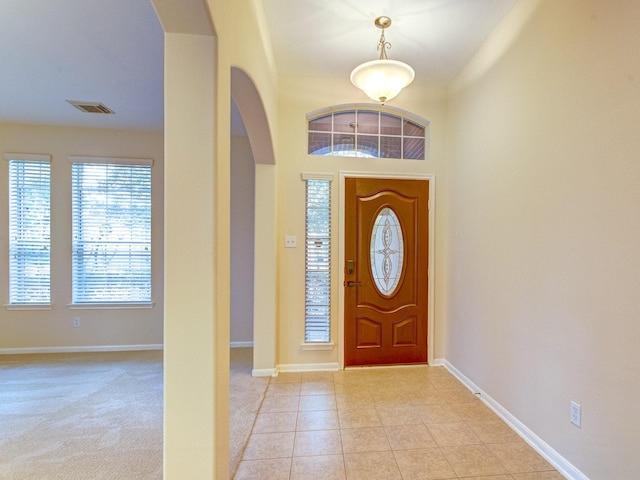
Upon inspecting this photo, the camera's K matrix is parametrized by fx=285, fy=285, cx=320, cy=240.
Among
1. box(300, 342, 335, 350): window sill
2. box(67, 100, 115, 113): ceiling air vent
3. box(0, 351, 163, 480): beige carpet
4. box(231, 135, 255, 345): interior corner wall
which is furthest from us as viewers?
box(231, 135, 255, 345): interior corner wall

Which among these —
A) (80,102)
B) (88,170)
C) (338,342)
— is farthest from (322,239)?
(88,170)

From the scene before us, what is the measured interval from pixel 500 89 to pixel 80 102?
405cm

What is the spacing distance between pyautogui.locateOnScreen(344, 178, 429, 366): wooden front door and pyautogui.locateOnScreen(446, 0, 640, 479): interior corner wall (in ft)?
2.01

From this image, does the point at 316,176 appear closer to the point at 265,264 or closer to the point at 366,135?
the point at 366,135

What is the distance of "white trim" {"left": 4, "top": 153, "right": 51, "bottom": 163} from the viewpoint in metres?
3.48

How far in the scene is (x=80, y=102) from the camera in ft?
9.74

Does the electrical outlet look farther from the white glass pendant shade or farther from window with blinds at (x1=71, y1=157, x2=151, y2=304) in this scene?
window with blinds at (x1=71, y1=157, x2=151, y2=304)

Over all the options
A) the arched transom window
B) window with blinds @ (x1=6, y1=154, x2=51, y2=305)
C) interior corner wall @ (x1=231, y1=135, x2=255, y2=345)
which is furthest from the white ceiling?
interior corner wall @ (x1=231, y1=135, x2=255, y2=345)

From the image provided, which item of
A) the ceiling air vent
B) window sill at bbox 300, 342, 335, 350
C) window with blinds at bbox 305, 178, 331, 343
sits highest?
the ceiling air vent

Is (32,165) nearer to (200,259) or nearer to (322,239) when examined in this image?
(322,239)

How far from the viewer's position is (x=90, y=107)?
3078 millimetres

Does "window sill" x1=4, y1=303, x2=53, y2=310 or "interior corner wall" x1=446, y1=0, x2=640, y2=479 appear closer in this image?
"interior corner wall" x1=446, y1=0, x2=640, y2=479

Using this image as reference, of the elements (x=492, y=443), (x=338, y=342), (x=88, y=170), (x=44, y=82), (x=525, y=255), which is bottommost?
(x=492, y=443)

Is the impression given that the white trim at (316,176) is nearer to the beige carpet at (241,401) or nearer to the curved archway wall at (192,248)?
the curved archway wall at (192,248)
